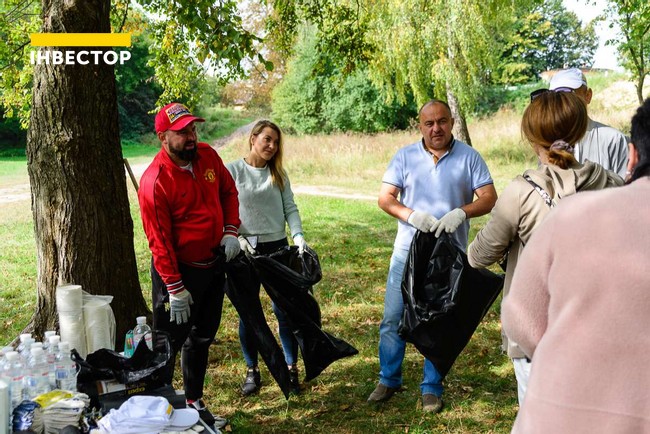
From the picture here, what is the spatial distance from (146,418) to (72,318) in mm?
1057

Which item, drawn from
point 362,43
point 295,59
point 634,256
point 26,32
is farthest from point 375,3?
point 295,59

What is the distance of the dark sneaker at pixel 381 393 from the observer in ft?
13.7

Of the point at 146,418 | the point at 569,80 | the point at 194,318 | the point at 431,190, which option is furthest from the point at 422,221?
the point at 146,418

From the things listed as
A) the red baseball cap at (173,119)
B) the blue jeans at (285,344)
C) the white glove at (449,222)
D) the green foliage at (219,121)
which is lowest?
the blue jeans at (285,344)

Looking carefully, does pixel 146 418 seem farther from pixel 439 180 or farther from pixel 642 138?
pixel 439 180

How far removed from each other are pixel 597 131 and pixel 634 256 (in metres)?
2.65

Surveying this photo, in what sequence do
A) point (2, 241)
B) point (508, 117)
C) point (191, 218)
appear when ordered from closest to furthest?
point (191, 218)
point (2, 241)
point (508, 117)

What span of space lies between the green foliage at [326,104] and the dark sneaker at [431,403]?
26057mm

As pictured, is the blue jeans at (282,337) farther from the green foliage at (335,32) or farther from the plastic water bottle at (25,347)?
the green foliage at (335,32)

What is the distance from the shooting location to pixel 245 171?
436 cm

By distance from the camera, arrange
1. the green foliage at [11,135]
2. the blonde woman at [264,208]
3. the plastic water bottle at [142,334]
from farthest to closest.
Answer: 1. the green foliage at [11,135]
2. the blonde woman at [264,208]
3. the plastic water bottle at [142,334]

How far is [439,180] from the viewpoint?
3.91 meters

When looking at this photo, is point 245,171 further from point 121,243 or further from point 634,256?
point 634,256

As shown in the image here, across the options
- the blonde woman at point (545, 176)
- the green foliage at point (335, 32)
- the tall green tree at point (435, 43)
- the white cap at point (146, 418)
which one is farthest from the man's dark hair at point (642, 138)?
the tall green tree at point (435, 43)
